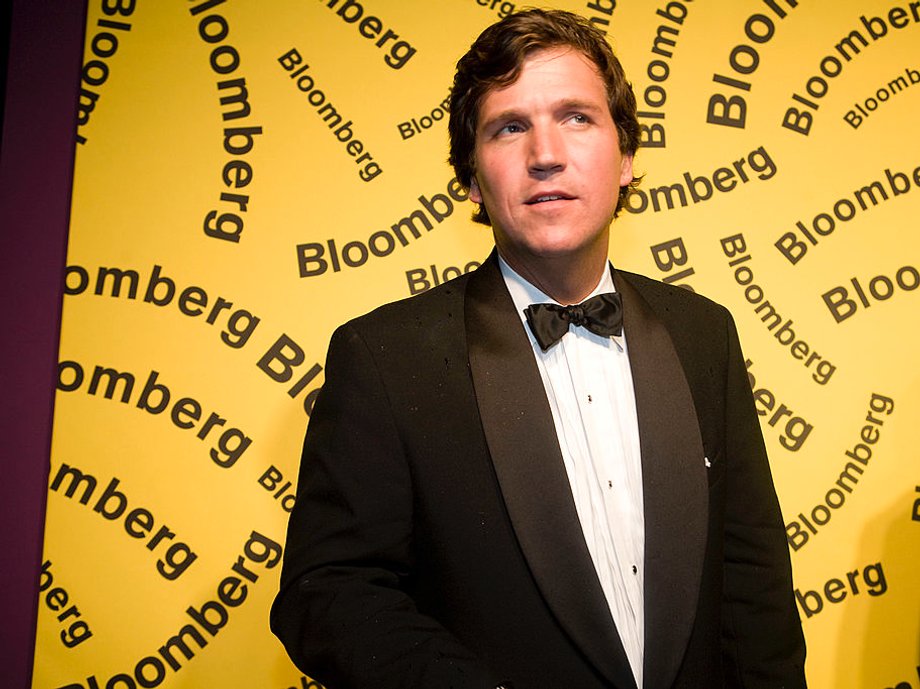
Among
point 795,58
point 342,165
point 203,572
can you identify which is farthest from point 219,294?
point 795,58

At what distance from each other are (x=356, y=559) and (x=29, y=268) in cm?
121

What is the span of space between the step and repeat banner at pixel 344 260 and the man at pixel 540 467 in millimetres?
562

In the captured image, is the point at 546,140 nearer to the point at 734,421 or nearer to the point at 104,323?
the point at 734,421

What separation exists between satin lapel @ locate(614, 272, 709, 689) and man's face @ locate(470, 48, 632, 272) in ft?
0.71

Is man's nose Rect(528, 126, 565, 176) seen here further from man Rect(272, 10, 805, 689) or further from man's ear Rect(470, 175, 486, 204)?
man's ear Rect(470, 175, 486, 204)

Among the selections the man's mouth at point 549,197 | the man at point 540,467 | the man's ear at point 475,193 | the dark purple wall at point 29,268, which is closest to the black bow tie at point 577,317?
the man at point 540,467

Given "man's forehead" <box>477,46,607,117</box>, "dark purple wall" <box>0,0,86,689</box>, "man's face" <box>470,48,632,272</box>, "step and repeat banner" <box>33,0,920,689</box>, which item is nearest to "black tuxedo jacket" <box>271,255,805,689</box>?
"man's face" <box>470,48,632,272</box>

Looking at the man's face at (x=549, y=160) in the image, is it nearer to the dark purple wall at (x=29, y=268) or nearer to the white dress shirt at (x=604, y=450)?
the white dress shirt at (x=604, y=450)

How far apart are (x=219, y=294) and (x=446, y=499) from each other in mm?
963

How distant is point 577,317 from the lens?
1.44 metres

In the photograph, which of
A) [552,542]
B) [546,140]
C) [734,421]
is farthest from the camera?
[734,421]

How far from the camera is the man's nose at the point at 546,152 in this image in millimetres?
1397

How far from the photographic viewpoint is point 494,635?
124 centimetres

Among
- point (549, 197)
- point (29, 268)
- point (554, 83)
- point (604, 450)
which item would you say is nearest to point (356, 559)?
point (604, 450)
